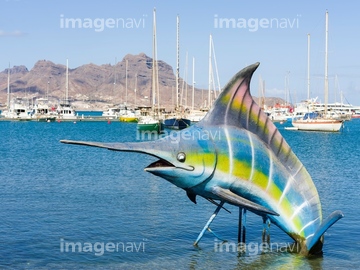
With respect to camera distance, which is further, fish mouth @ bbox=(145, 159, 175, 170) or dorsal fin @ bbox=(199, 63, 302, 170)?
dorsal fin @ bbox=(199, 63, 302, 170)

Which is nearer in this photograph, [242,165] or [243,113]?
[242,165]

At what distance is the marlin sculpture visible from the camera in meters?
15.0

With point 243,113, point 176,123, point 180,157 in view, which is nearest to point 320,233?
point 243,113

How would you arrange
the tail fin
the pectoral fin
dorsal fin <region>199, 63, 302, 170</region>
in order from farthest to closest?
the tail fin, dorsal fin <region>199, 63, 302, 170</region>, the pectoral fin

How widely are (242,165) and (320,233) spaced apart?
2869 millimetres

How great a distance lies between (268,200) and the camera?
16547mm

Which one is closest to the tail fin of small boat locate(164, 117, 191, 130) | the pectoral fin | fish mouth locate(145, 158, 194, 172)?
the pectoral fin

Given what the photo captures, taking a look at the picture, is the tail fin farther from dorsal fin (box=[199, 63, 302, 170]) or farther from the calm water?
dorsal fin (box=[199, 63, 302, 170])

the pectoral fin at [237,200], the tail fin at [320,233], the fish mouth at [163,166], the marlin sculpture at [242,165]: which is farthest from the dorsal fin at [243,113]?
the tail fin at [320,233]

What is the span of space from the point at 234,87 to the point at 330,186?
19683 mm

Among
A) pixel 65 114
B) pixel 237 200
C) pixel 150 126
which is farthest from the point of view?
pixel 65 114

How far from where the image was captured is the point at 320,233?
1672cm

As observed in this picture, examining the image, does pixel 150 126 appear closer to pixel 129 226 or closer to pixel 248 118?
pixel 129 226

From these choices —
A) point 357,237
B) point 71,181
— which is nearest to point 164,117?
point 71,181
